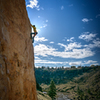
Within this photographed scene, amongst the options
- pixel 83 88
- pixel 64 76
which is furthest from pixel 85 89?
pixel 64 76

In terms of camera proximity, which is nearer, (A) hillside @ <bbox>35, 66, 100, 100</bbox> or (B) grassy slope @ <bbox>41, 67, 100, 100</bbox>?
(B) grassy slope @ <bbox>41, 67, 100, 100</bbox>

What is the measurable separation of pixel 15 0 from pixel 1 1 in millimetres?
1566

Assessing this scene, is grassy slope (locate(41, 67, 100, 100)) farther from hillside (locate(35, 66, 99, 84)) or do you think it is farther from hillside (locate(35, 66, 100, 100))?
hillside (locate(35, 66, 99, 84))

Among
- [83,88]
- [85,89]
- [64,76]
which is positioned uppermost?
[85,89]

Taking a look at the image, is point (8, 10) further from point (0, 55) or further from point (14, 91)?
point (14, 91)

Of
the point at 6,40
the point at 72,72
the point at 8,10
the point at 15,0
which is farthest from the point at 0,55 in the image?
the point at 72,72

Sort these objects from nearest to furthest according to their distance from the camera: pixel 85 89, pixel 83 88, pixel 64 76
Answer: pixel 85 89 → pixel 83 88 → pixel 64 76

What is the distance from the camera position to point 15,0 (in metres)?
5.34

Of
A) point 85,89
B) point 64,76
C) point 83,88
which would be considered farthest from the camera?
point 64,76

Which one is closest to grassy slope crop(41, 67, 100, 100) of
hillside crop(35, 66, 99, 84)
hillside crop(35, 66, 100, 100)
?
hillside crop(35, 66, 100, 100)

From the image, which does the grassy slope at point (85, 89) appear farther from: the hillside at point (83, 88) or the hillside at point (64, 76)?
the hillside at point (64, 76)

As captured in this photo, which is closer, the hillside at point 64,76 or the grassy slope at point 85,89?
the grassy slope at point 85,89

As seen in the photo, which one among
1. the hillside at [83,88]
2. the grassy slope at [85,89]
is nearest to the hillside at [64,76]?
the hillside at [83,88]

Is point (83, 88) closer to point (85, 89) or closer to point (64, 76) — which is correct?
point (85, 89)
